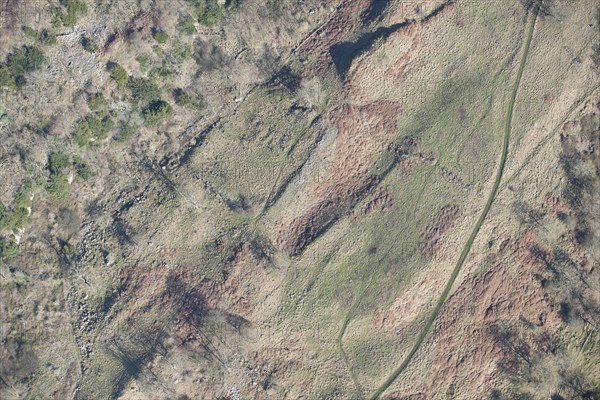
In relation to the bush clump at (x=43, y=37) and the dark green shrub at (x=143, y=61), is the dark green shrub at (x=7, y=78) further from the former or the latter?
the dark green shrub at (x=143, y=61)

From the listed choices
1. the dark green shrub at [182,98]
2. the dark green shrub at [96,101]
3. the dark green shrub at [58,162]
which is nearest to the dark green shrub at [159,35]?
the dark green shrub at [182,98]

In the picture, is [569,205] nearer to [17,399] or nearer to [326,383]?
[326,383]

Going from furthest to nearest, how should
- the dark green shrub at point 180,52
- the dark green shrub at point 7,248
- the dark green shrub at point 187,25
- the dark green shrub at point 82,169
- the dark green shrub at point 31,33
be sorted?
the dark green shrub at point 82,169 → the dark green shrub at point 180,52 → the dark green shrub at point 187,25 → the dark green shrub at point 7,248 → the dark green shrub at point 31,33

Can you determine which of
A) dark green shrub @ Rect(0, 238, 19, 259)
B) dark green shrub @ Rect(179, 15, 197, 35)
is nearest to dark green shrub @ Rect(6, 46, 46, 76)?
dark green shrub @ Rect(179, 15, 197, 35)

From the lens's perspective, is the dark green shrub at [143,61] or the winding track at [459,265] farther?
the dark green shrub at [143,61]

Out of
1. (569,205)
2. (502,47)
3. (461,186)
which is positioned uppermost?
(502,47)

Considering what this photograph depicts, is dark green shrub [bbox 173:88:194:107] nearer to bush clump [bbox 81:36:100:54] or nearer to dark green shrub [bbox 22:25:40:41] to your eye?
bush clump [bbox 81:36:100:54]

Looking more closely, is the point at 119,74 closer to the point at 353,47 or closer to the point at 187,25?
the point at 187,25

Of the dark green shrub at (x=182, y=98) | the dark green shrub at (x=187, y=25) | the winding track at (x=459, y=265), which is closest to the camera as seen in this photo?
the winding track at (x=459, y=265)

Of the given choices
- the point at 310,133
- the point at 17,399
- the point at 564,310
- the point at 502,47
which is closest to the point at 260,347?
the point at 310,133

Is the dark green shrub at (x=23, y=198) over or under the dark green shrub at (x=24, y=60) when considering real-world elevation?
under
